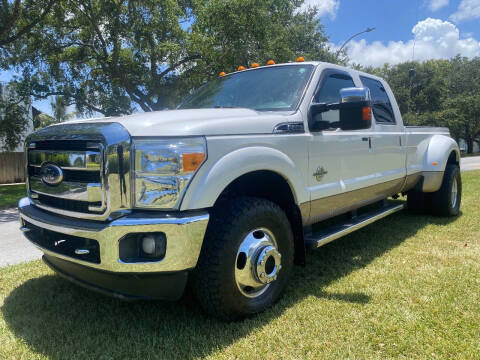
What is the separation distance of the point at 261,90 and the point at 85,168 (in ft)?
5.77

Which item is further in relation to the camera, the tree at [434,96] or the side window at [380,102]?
the tree at [434,96]

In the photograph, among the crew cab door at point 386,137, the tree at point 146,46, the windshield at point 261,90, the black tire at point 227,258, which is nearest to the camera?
the black tire at point 227,258

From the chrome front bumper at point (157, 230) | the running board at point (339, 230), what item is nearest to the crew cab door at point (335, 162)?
the running board at point (339, 230)

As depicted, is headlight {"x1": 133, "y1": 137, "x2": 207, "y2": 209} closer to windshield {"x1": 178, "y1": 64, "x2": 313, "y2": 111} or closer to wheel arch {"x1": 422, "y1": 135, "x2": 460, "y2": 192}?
windshield {"x1": 178, "y1": 64, "x2": 313, "y2": 111}

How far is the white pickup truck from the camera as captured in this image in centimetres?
213

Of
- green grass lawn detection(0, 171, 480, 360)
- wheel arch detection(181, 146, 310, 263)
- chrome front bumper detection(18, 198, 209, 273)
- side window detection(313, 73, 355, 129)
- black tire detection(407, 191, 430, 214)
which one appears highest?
side window detection(313, 73, 355, 129)

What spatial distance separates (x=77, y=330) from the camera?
8.15 feet

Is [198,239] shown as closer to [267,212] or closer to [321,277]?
[267,212]

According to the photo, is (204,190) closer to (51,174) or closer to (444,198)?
(51,174)

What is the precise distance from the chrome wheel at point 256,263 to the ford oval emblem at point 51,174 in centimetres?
127

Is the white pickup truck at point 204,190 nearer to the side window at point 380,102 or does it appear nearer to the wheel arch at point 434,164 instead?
the side window at point 380,102

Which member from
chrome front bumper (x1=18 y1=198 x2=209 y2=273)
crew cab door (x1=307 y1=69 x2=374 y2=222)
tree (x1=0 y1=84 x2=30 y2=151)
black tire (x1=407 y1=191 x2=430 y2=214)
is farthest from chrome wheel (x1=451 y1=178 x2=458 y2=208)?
tree (x1=0 y1=84 x2=30 y2=151)

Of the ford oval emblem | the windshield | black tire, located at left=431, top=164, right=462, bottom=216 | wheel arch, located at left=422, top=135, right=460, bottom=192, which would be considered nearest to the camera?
the ford oval emblem

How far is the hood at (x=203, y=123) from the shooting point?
2191 mm
